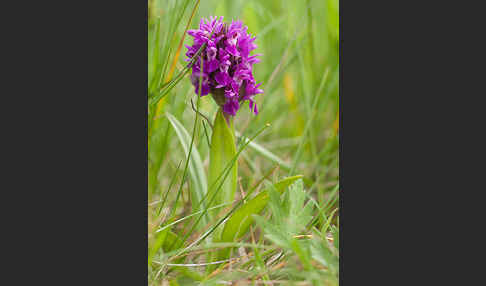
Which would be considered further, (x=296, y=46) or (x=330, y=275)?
(x=296, y=46)

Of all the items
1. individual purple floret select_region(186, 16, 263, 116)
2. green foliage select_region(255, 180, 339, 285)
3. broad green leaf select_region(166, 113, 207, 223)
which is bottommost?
green foliage select_region(255, 180, 339, 285)

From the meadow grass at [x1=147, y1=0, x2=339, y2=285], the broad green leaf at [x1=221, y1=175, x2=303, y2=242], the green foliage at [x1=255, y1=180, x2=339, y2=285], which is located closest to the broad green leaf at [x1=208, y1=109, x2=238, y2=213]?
the meadow grass at [x1=147, y1=0, x2=339, y2=285]

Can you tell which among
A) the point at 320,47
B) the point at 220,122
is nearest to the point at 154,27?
the point at 220,122

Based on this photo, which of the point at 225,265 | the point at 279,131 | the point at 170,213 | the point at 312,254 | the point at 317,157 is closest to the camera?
the point at 312,254

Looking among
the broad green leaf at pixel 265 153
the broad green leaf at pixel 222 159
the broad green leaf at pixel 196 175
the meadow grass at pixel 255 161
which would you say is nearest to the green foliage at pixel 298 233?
the meadow grass at pixel 255 161

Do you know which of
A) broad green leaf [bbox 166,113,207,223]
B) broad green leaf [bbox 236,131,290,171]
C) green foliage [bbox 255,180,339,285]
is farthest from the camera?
broad green leaf [bbox 236,131,290,171]

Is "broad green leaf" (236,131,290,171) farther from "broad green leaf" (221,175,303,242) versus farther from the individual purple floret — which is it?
"broad green leaf" (221,175,303,242)

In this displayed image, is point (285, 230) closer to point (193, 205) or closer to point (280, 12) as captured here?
point (193, 205)

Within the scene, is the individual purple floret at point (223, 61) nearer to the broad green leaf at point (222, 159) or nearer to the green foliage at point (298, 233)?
the broad green leaf at point (222, 159)
